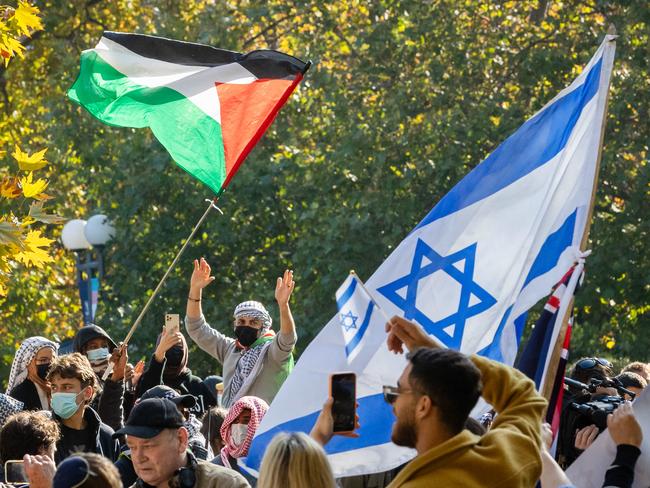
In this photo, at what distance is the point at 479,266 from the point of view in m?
6.52

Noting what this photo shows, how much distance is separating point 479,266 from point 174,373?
3.46m

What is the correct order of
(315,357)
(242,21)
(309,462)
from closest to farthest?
(309,462) → (315,357) → (242,21)

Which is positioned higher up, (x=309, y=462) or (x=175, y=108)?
(x=175, y=108)

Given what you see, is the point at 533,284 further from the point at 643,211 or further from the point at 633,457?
the point at 643,211

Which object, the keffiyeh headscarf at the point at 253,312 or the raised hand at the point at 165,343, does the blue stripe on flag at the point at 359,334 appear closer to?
the raised hand at the point at 165,343

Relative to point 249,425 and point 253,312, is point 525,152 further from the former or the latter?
point 253,312

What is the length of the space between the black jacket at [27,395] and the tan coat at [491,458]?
169 inches

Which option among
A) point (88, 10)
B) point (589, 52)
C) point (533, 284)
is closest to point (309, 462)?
point (533, 284)

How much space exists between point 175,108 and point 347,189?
8.45 metres

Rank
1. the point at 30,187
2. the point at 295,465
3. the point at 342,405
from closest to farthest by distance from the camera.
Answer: the point at 295,465 → the point at 342,405 → the point at 30,187

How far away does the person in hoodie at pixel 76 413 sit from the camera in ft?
24.5

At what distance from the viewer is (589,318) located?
53.6 ft

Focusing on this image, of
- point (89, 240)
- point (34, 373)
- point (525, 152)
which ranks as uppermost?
point (525, 152)

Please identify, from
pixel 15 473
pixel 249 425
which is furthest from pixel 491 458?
pixel 249 425
